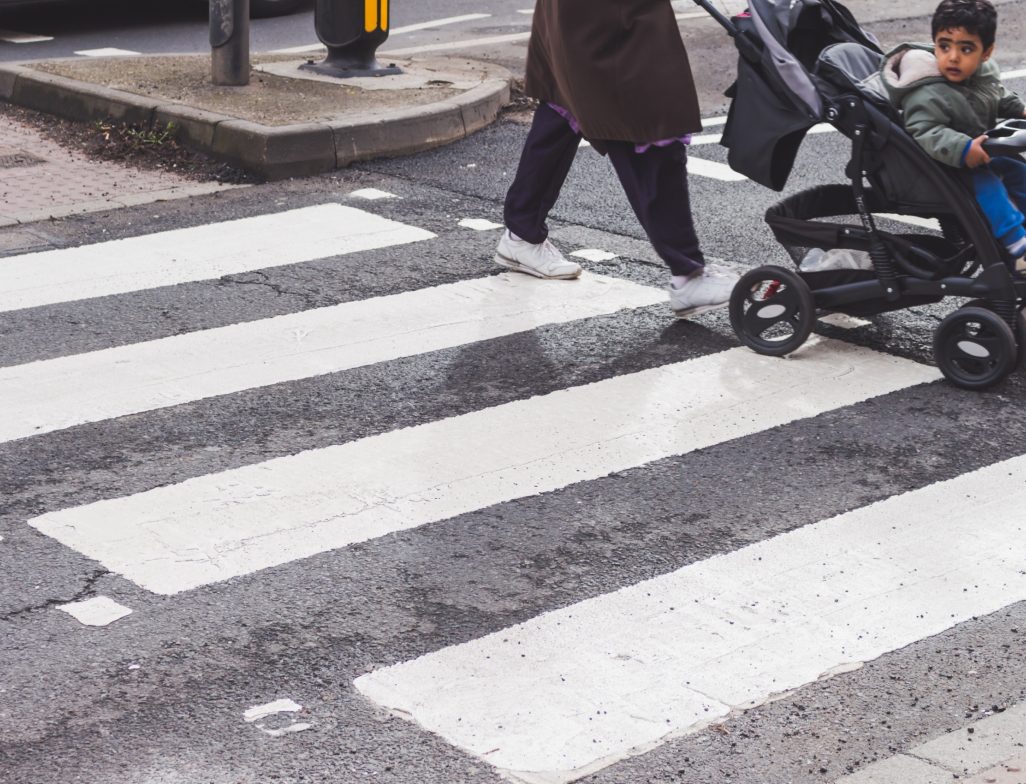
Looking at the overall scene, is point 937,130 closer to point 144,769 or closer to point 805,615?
point 805,615

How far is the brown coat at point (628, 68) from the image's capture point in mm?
5914

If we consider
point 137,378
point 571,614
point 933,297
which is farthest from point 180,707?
point 933,297

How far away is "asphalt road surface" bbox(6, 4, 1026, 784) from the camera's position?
3.42 meters

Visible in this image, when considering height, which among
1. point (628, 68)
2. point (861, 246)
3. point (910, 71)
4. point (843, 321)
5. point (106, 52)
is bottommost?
point (106, 52)

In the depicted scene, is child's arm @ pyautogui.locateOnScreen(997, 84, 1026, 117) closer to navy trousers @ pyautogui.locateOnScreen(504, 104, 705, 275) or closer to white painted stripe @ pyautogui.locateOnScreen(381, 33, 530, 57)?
navy trousers @ pyautogui.locateOnScreen(504, 104, 705, 275)

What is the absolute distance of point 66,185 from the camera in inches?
317

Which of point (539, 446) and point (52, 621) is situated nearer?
point (52, 621)

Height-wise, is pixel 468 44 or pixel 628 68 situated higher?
pixel 628 68

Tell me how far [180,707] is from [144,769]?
243 millimetres

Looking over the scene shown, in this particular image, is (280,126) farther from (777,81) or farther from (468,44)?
(468,44)

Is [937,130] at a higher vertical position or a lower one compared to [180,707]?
higher

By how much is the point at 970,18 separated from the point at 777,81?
2.14 feet

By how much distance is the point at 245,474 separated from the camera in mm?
4719

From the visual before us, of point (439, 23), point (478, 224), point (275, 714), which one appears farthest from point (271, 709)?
point (439, 23)
